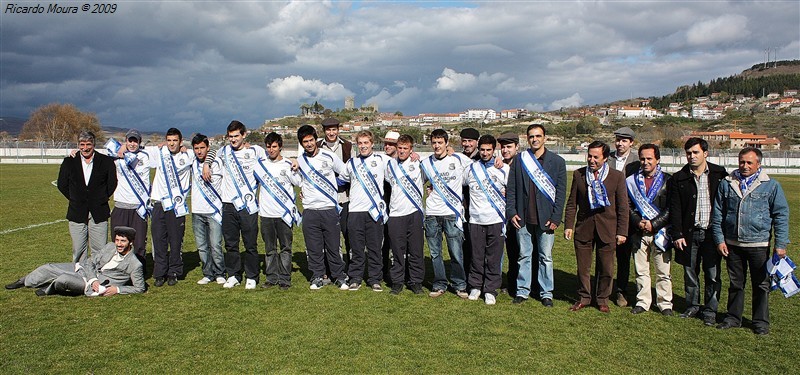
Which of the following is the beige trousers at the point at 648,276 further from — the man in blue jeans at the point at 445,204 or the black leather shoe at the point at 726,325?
the man in blue jeans at the point at 445,204

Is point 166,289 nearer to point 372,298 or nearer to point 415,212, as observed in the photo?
Answer: point 372,298

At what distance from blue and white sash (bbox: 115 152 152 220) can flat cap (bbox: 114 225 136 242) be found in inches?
20.5

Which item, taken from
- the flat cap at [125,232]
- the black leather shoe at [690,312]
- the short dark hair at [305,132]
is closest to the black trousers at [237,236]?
the flat cap at [125,232]

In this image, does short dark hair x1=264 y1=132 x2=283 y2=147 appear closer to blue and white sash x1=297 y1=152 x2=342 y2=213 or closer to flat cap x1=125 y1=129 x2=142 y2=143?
blue and white sash x1=297 y1=152 x2=342 y2=213

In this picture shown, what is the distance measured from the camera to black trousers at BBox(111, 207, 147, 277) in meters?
6.81

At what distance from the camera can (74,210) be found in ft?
22.1

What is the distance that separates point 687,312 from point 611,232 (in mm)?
1184

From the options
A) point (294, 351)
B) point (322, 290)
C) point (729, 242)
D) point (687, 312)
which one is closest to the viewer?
point (294, 351)

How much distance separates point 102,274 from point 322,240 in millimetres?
2704

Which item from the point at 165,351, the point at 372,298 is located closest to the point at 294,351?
the point at 165,351

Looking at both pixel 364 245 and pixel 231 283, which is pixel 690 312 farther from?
pixel 231 283

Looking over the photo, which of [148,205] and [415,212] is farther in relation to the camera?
[148,205]

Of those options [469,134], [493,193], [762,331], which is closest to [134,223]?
[469,134]

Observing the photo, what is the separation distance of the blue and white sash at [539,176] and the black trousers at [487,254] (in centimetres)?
67
